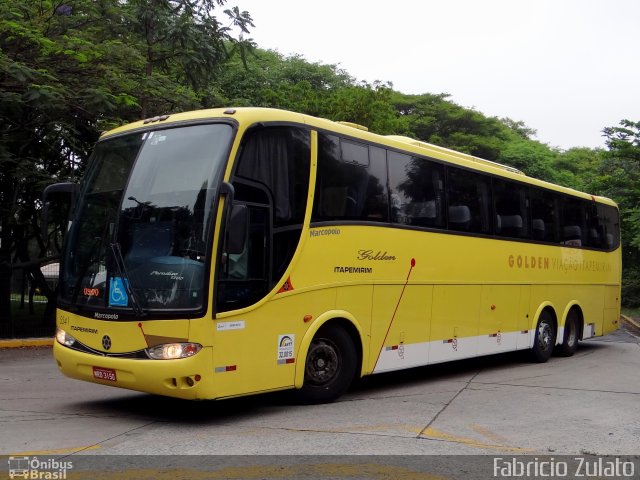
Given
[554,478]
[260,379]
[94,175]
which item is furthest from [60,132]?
[554,478]

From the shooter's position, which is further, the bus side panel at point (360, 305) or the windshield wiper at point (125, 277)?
the bus side panel at point (360, 305)

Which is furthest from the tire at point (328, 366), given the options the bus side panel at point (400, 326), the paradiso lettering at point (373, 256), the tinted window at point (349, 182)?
the tinted window at point (349, 182)

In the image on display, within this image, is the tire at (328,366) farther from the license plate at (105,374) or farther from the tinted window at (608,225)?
the tinted window at (608,225)

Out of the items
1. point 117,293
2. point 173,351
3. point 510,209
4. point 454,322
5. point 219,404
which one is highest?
point 510,209

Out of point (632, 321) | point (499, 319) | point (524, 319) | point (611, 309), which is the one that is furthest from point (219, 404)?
point (632, 321)

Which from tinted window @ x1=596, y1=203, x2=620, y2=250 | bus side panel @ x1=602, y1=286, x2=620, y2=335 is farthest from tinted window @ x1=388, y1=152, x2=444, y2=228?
bus side panel @ x1=602, y1=286, x2=620, y2=335

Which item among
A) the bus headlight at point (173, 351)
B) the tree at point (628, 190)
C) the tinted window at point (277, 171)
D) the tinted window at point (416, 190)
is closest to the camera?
the bus headlight at point (173, 351)

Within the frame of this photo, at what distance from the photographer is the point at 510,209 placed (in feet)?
41.4

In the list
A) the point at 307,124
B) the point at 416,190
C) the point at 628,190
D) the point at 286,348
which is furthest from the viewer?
the point at 628,190

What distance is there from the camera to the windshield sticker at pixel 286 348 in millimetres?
7762

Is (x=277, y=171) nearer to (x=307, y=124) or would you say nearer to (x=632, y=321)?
(x=307, y=124)

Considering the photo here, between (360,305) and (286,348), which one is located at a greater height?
(360,305)

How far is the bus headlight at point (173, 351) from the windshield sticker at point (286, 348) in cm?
113

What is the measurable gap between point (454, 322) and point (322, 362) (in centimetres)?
323
